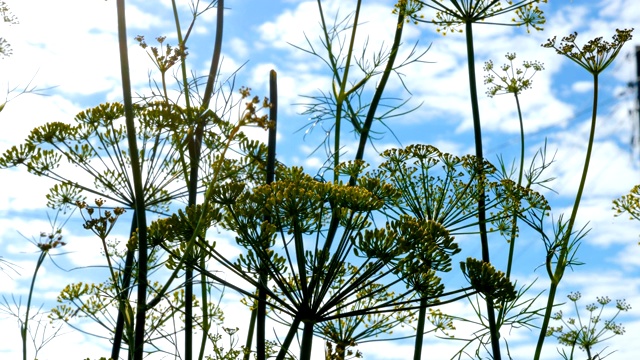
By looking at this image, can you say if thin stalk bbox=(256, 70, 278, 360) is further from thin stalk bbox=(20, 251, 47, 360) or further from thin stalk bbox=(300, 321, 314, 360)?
thin stalk bbox=(20, 251, 47, 360)

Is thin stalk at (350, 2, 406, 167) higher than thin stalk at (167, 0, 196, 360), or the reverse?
thin stalk at (350, 2, 406, 167)

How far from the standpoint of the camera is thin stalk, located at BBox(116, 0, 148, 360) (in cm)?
465

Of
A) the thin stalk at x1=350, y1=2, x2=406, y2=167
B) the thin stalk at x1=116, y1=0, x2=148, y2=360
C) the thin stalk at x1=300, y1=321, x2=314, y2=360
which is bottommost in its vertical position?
the thin stalk at x1=300, y1=321, x2=314, y2=360

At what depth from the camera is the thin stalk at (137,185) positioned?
4.65 metres

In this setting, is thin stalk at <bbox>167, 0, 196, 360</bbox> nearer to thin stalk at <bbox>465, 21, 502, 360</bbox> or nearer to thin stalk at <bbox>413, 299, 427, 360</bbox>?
thin stalk at <bbox>413, 299, 427, 360</bbox>

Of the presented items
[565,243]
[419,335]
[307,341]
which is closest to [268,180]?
[307,341]

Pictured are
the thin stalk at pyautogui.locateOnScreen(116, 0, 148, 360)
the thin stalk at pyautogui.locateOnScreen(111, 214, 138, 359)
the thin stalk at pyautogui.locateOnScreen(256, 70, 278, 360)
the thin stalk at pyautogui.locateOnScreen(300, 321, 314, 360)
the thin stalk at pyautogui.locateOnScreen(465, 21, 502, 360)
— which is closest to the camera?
the thin stalk at pyautogui.locateOnScreen(116, 0, 148, 360)

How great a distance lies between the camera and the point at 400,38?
699cm

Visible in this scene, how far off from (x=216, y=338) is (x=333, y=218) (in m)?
1.94

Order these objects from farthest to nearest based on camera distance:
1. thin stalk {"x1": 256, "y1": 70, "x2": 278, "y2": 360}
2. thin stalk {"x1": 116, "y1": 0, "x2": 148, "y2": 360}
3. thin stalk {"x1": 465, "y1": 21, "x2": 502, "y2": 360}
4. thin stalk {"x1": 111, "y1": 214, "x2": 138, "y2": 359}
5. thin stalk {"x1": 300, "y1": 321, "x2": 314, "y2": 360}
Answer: thin stalk {"x1": 465, "y1": 21, "x2": 502, "y2": 360} < thin stalk {"x1": 111, "y1": 214, "x2": 138, "y2": 359} < thin stalk {"x1": 256, "y1": 70, "x2": 278, "y2": 360} < thin stalk {"x1": 300, "y1": 321, "x2": 314, "y2": 360} < thin stalk {"x1": 116, "y1": 0, "x2": 148, "y2": 360}

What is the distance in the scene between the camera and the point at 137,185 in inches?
186

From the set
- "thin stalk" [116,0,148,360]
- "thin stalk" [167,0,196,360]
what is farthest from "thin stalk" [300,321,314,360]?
"thin stalk" [116,0,148,360]

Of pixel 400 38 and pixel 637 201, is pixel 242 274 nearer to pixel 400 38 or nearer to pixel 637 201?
pixel 400 38

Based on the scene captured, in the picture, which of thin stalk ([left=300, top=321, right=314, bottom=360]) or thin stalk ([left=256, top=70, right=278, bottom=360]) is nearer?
thin stalk ([left=300, top=321, right=314, bottom=360])
